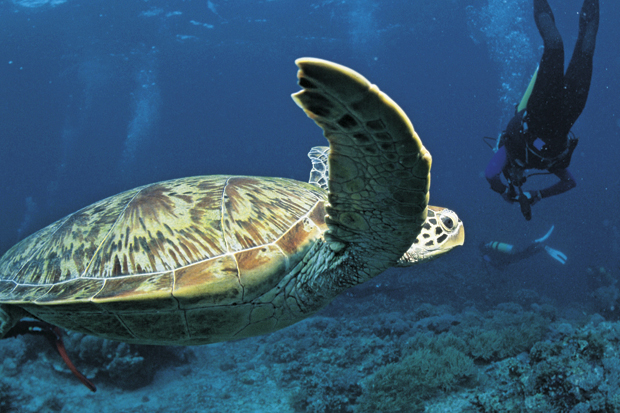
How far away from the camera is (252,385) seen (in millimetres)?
3975

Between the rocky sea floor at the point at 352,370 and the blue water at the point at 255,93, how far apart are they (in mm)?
8347

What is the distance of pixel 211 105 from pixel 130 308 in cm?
4987

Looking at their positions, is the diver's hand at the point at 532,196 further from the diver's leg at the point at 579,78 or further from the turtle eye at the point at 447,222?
the turtle eye at the point at 447,222

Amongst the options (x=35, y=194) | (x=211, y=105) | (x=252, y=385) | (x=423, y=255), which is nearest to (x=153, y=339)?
(x=423, y=255)

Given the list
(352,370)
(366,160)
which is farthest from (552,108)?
(366,160)

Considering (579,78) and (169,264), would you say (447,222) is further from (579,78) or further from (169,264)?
(579,78)

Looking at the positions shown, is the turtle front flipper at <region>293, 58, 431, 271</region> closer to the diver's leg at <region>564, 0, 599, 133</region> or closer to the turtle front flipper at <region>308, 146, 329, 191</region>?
the turtle front flipper at <region>308, 146, 329, 191</region>

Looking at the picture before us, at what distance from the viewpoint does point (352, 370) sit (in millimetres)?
3736

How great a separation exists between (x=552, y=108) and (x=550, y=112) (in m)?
0.06

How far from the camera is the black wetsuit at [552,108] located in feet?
15.7

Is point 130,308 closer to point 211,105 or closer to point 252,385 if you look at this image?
point 252,385

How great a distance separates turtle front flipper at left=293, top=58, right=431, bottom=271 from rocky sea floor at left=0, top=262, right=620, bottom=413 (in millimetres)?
1723

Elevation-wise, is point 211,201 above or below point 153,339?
above

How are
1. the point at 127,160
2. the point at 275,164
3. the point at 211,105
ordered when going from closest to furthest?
1. the point at 211,105
2. the point at 127,160
3. the point at 275,164
